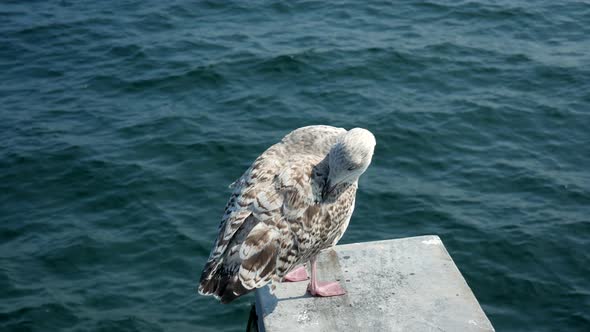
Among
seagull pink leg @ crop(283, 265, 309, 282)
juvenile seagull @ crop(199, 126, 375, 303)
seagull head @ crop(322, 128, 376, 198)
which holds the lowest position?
seagull pink leg @ crop(283, 265, 309, 282)

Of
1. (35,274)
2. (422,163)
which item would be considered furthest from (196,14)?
(35,274)

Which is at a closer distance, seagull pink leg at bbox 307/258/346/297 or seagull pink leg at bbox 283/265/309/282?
seagull pink leg at bbox 307/258/346/297

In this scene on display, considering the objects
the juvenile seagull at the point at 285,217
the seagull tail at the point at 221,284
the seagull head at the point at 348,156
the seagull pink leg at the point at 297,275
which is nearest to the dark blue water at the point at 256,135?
the seagull pink leg at the point at 297,275

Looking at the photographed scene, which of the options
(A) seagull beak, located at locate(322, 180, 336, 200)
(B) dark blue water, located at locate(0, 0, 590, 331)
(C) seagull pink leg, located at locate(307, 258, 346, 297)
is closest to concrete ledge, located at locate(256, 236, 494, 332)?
(C) seagull pink leg, located at locate(307, 258, 346, 297)

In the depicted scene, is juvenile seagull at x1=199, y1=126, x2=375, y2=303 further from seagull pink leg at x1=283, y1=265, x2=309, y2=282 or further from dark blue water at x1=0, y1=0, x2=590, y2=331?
dark blue water at x1=0, y1=0, x2=590, y2=331

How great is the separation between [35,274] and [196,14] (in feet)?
28.1

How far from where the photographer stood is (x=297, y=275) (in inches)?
240

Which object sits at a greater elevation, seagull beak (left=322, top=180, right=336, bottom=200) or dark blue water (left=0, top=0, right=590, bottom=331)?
seagull beak (left=322, top=180, right=336, bottom=200)

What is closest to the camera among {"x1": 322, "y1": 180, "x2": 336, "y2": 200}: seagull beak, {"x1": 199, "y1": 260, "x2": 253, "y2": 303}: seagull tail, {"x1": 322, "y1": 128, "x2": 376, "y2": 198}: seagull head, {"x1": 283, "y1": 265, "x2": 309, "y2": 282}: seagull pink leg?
{"x1": 199, "y1": 260, "x2": 253, "y2": 303}: seagull tail

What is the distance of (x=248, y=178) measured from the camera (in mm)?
5828

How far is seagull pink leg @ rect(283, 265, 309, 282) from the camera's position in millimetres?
6066

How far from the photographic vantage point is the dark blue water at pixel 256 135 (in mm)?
9383

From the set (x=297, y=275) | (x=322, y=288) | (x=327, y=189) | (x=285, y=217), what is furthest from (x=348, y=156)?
(x=297, y=275)

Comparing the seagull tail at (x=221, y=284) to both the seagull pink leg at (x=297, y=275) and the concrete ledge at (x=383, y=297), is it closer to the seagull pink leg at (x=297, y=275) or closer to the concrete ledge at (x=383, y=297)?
the concrete ledge at (x=383, y=297)
